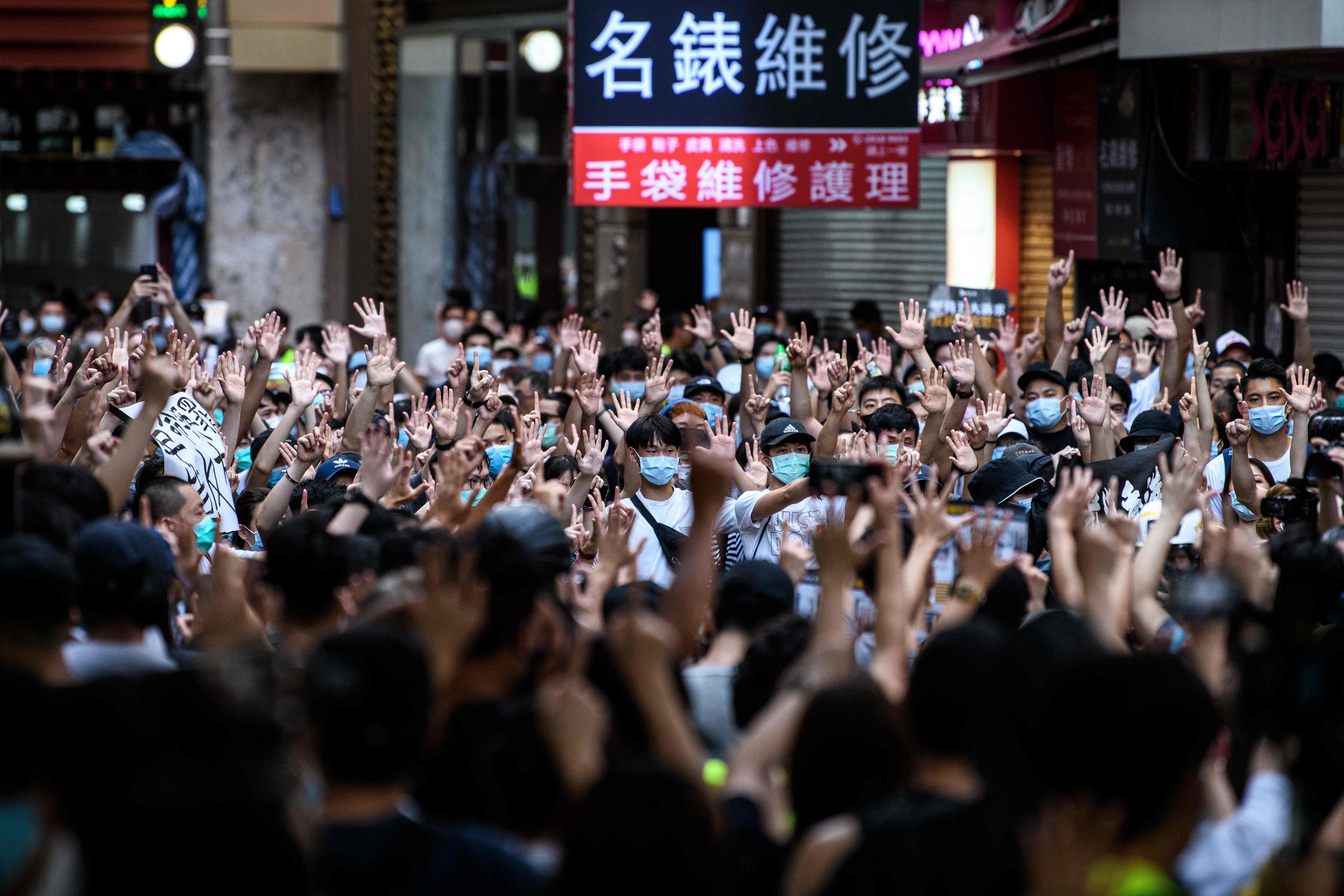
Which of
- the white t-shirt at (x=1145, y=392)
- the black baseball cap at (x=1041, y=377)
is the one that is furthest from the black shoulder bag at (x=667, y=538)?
the white t-shirt at (x=1145, y=392)

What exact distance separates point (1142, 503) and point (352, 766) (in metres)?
4.58

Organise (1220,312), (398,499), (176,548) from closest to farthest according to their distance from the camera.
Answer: (176,548)
(398,499)
(1220,312)

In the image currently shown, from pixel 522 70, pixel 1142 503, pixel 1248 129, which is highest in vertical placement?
pixel 522 70

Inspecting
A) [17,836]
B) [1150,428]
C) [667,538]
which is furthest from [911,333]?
[17,836]

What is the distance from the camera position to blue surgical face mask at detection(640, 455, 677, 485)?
680 centimetres

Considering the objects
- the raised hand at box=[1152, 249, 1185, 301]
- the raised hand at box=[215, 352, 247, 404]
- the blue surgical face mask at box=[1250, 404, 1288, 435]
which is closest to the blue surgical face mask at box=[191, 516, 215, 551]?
the raised hand at box=[215, 352, 247, 404]

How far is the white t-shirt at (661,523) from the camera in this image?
20.7ft

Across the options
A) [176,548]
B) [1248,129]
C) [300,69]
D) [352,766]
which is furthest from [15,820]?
[300,69]

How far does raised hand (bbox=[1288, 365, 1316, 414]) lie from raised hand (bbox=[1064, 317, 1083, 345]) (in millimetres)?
2047

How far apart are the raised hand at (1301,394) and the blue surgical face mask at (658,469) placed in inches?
107

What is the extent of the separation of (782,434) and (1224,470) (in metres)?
1.94

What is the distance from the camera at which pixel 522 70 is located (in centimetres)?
1925

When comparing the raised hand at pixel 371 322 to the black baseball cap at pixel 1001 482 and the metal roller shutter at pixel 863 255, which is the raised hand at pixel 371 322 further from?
the metal roller shutter at pixel 863 255

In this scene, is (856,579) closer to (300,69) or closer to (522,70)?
(522,70)
